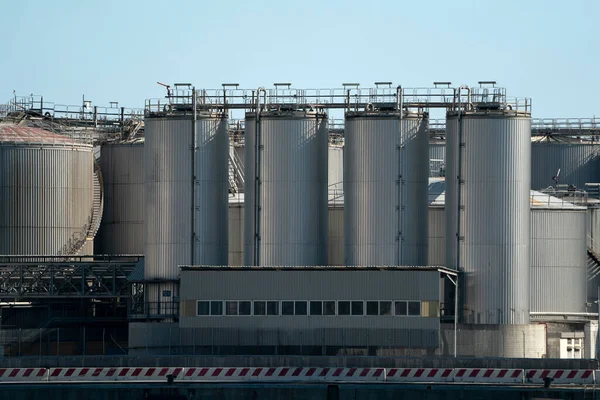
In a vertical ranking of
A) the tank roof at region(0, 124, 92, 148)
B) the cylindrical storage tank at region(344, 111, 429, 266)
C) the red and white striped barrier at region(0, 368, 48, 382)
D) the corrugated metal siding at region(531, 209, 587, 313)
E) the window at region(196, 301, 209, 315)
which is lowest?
the red and white striped barrier at region(0, 368, 48, 382)

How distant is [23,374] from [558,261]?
39093 mm

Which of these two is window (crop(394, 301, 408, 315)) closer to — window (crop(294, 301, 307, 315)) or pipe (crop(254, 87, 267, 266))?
window (crop(294, 301, 307, 315))

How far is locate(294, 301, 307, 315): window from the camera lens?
82.2 meters

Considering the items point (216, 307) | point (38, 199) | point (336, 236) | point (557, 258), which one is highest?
point (38, 199)

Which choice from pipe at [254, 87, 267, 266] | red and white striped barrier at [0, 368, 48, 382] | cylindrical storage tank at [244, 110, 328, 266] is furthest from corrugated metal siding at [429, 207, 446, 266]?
red and white striped barrier at [0, 368, 48, 382]

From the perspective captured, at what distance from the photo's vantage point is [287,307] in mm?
82312

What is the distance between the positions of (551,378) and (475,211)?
884 inches

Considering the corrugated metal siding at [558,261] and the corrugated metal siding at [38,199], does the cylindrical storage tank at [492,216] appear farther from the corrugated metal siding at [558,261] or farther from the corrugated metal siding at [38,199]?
the corrugated metal siding at [38,199]

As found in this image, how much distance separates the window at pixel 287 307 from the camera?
8225 cm

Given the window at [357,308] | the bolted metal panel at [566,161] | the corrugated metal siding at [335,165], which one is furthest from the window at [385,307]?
the bolted metal panel at [566,161]

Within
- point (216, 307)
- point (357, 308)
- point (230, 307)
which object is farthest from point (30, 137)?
point (357, 308)

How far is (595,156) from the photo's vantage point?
118562 millimetres

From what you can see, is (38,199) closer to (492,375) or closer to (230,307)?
(230,307)

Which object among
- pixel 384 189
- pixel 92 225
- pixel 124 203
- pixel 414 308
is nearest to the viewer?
pixel 414 308
